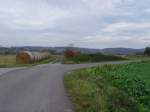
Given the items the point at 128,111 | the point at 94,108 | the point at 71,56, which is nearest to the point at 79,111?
the point at 94,108

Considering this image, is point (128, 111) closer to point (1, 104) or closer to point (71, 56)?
point (1, 104)

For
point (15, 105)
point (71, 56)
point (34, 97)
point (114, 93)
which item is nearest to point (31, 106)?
point (15, 105)

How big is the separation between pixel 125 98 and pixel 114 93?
48.6 inches

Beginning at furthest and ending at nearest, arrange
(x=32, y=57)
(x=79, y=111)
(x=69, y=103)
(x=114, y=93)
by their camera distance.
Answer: (x=32, y=57) → (x=114, y=93) → (x=69, y=103) → (x=79, y=111)

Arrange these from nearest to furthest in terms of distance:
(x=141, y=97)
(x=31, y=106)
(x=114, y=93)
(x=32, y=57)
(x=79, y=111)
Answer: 1. (x=79, y=111)
2. (x=31, y=106)
3. (x=141, y=97)
4. (x=114, y=93)
5. (x=32, y=57)

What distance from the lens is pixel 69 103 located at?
1061 cm

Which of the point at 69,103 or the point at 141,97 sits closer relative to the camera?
the point at 69,103

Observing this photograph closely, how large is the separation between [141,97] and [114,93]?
1172 millimetres

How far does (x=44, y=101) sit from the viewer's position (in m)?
11.0

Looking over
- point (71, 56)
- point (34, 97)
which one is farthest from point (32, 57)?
point (34, 97)

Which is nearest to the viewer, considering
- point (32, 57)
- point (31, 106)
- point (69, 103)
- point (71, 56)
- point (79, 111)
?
point (79, 111)

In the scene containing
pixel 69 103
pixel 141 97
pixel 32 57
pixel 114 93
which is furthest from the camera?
pixel 32 57

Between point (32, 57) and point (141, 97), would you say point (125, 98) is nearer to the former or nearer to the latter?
point (141, 97)

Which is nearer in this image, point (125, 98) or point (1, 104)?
point (1, 104)
